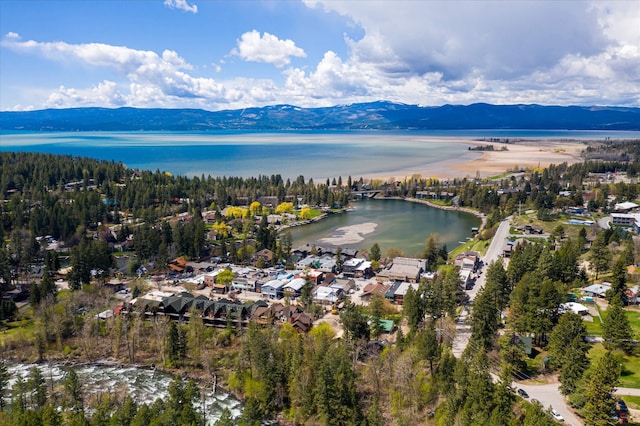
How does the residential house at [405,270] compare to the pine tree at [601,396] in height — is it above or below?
below

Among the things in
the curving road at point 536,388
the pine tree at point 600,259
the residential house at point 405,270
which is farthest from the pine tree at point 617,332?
the residential house at point 405,270

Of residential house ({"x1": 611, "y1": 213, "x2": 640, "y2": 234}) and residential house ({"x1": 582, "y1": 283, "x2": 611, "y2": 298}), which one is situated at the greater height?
residential house ({"x1": 611, "y1": 213, "x2": 640, "y2": 234})

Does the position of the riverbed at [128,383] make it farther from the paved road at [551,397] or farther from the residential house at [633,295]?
the residential house at [633,295]

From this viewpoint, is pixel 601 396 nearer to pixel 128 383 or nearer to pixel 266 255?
pixel 128 383

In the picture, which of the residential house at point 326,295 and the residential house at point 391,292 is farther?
the residential house at point 391,292

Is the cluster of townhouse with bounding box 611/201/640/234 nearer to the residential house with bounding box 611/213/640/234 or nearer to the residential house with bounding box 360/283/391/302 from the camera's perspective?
the residential house with bounding box 611/213/640/234

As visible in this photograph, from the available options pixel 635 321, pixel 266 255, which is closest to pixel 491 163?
pixel 266 255

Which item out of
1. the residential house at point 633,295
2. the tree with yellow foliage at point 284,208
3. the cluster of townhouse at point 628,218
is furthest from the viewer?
the tree with yellow foliage at point 284,208

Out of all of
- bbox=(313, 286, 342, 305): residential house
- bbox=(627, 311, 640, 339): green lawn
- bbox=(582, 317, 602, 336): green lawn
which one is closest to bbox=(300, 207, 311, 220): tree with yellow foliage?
bbox=(313, 286, 342, 305): residential house
